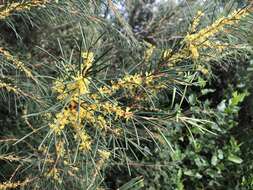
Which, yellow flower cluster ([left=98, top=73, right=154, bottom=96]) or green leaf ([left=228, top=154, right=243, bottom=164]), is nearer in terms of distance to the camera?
yellow flower cluster ([left=98, top=73, right=154, bottom=96])

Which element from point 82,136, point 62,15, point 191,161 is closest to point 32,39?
point 62,15

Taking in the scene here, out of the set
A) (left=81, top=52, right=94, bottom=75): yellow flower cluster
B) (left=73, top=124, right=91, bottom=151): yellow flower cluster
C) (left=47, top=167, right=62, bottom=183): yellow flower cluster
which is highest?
(left=81, top=52, right=94, bottom=75): yellow flower cluster

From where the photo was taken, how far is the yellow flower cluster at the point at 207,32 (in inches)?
40.1

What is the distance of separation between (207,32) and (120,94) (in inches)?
9.6

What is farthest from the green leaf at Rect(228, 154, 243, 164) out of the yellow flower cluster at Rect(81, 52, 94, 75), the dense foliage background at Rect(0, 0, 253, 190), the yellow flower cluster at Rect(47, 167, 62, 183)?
the yellow flower cluster at Rect(81, 52, 94, 75)

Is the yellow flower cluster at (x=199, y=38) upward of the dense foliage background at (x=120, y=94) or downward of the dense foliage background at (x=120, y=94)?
upward

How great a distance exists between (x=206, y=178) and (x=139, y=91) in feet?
6.05

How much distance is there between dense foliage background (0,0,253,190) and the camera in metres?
1.00

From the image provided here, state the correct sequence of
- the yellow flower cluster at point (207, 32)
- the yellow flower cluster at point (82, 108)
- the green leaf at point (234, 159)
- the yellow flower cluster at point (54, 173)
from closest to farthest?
the yellow flower cluster at point (82, 108) → the yellow flower cluster at point (207, 32) → the yellow flower cluster at point (54, 173) → the green leaf at point (234, 159)

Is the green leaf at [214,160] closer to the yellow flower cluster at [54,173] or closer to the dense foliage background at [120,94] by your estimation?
the dense foliage background at [120,94]

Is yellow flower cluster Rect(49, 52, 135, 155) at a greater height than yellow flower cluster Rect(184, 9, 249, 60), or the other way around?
yellow flower cluster Rect(184, 9, 249, 60)

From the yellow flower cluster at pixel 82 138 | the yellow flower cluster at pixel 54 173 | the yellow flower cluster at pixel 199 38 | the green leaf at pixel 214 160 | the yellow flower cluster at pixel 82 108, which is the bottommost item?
the green leaf at pixel 214 160

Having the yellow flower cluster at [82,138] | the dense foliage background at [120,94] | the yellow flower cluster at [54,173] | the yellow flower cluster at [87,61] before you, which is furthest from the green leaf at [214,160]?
the yellow flower cluster at [87,61]

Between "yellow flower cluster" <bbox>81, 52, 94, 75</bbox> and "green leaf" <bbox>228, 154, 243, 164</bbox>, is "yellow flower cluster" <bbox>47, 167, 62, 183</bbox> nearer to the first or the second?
"yellow flower cluster" <bbox>81, 52, 94, 75</bbox>
